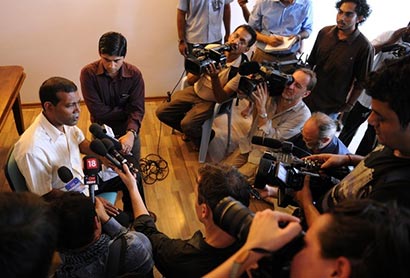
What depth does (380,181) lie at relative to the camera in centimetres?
122

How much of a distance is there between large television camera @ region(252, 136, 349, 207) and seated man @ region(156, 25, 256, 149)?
1222 mm

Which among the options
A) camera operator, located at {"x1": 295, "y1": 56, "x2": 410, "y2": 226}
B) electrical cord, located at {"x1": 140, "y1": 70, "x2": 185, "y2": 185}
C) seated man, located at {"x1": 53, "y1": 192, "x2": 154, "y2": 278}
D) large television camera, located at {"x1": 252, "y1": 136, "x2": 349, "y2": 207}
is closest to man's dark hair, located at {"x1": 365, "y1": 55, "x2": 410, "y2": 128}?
camera operator, located at {"x1": 295, "y1": 56, "x2": 410, "y2": 226}

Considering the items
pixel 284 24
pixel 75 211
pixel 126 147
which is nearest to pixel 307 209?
pixel 75 211

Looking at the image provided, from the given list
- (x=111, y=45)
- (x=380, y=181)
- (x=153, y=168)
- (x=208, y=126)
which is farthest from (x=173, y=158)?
(x=380, y=181)

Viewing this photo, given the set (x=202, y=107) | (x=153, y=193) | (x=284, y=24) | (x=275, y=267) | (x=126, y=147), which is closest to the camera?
(x=275, y=267)

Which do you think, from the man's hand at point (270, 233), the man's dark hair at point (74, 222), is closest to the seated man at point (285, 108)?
the man's dark hair at point (74, 222)

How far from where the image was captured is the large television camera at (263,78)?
7.95 feet

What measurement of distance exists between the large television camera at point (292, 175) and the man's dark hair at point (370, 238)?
709 millimetres

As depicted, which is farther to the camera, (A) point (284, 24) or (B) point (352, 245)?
(A) point (284, 24)

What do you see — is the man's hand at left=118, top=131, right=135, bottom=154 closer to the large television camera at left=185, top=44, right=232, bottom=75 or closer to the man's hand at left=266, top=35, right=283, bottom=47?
the large television camera at left=185, top=44, right=232, bottom=75

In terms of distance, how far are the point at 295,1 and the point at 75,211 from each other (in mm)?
2754

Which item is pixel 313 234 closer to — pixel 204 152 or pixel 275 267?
pixel 275 267

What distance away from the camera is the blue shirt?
3.31 metres

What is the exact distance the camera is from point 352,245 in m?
0.80
